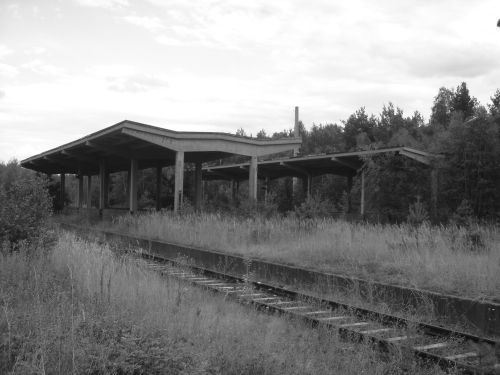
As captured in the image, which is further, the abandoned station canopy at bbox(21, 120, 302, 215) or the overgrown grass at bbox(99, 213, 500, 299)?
the abandoned station canopy at bbox(21, 120, 302, 215)

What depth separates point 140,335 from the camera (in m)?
5.03

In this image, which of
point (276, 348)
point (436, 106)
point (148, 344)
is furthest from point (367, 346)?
point (436, 106)

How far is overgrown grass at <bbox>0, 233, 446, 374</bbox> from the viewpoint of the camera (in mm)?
4383

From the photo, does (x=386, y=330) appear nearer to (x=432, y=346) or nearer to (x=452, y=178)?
(x=432, y=346)

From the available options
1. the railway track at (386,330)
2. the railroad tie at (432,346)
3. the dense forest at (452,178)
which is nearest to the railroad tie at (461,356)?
the railway track at (386,330)

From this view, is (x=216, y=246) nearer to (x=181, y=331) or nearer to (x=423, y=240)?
(x=423, y=240)

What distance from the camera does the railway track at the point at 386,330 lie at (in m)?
5.79

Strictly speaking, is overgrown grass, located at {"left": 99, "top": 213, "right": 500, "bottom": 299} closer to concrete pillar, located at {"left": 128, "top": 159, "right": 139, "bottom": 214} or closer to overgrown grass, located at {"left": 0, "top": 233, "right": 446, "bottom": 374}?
overgrown grass, located at {"left": 0, "top": 233, "right": 446, "bottom": 374}

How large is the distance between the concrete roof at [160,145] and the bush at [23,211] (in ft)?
36.5

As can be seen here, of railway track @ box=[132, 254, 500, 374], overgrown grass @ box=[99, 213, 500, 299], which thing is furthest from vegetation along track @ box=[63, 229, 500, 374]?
overgrown grass @ box=[99, 213, 500, 299]

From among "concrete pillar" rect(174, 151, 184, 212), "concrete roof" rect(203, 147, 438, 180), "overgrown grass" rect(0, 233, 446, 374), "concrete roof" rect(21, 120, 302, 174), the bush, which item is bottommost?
"overgrown grass" rect(0, 233, 446, 374)

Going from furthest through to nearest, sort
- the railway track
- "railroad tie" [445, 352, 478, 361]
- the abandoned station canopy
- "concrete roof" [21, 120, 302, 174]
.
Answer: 1. the abandoned station canopy
2. "concrete roof" [21, 120, 302, 174]
3. "railroad tie" [445, 352, 478, 361]
4. the railway track

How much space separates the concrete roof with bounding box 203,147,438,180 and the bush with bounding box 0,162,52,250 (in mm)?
15646

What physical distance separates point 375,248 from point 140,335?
7542mm
